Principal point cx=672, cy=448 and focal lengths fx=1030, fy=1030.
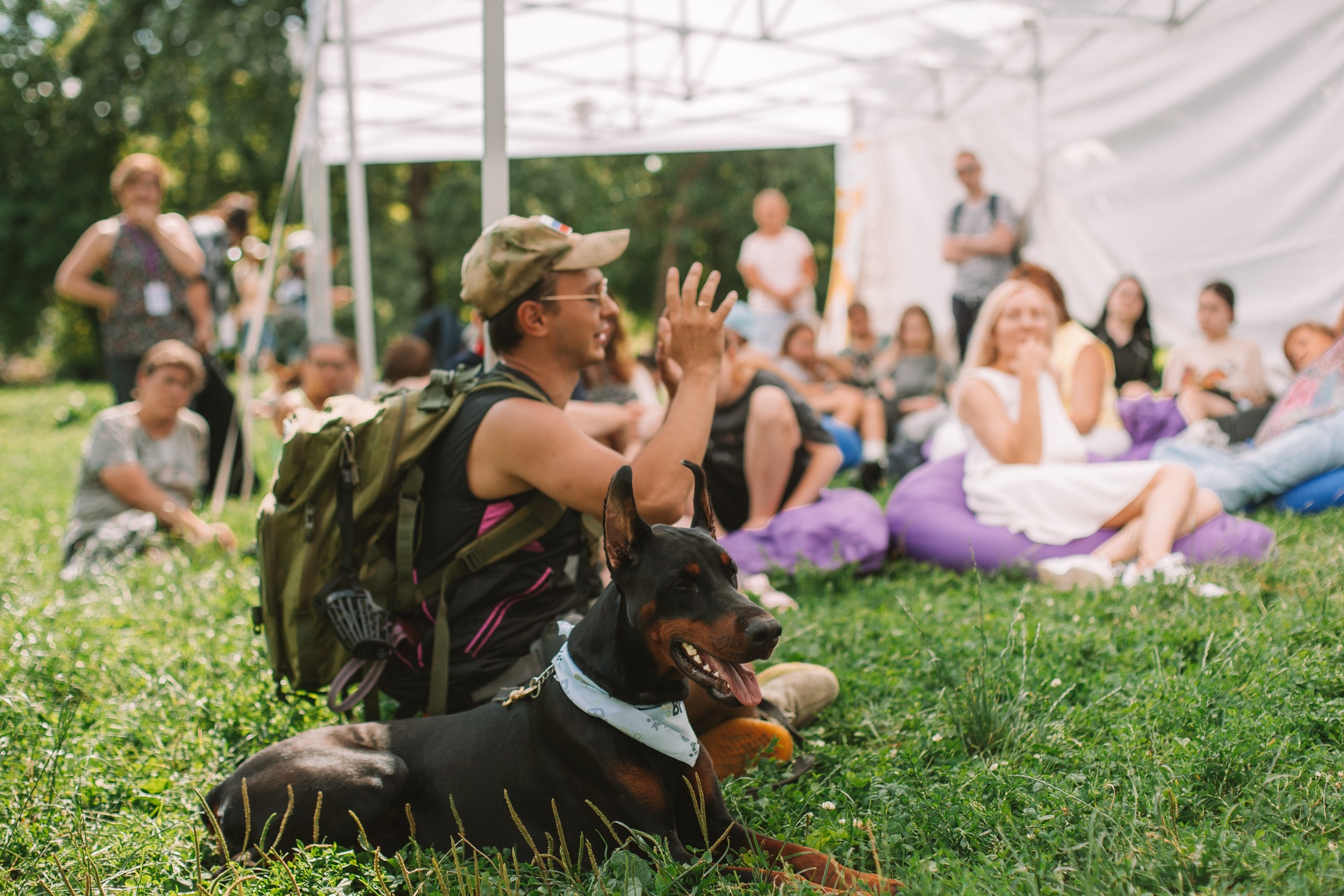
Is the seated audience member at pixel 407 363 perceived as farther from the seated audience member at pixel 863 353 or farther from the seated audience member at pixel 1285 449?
the seated audience member at pixel 863 353

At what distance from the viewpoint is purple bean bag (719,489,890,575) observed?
525 centimetres

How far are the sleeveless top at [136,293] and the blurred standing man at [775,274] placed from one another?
5762mm

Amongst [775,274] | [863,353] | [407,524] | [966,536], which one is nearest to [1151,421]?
[966,536]

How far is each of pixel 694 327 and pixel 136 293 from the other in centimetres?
620

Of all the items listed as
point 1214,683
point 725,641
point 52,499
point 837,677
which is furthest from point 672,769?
point 52,499

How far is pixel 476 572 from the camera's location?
3.09 meters

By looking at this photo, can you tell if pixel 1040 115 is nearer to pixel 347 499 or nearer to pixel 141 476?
pixel 141 476

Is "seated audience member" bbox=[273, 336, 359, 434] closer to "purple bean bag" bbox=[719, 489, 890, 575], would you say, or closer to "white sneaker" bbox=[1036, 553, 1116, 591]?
"purple bean bag" bbox=[719, 489, 890, 575]

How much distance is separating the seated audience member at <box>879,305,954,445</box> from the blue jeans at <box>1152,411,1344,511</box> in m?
3.17

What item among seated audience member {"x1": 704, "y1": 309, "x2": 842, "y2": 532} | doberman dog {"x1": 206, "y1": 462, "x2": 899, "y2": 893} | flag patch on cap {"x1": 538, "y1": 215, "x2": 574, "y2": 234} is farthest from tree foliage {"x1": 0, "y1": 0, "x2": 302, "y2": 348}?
doberman dog {"x1": 206, "y1": 462, "x2": 899, "y2": 893}

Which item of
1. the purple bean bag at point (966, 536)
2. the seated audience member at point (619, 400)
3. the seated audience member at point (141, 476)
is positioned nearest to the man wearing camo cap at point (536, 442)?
the seated audience member at point (619, 400)

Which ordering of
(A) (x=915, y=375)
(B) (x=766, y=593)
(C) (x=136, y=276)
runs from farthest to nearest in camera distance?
(A) (x=915, y=375) < (C) (x=136, y=276) < (B) (x=766, y=593)

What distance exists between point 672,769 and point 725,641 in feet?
1.48

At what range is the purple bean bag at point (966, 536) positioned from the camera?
4746 mm
